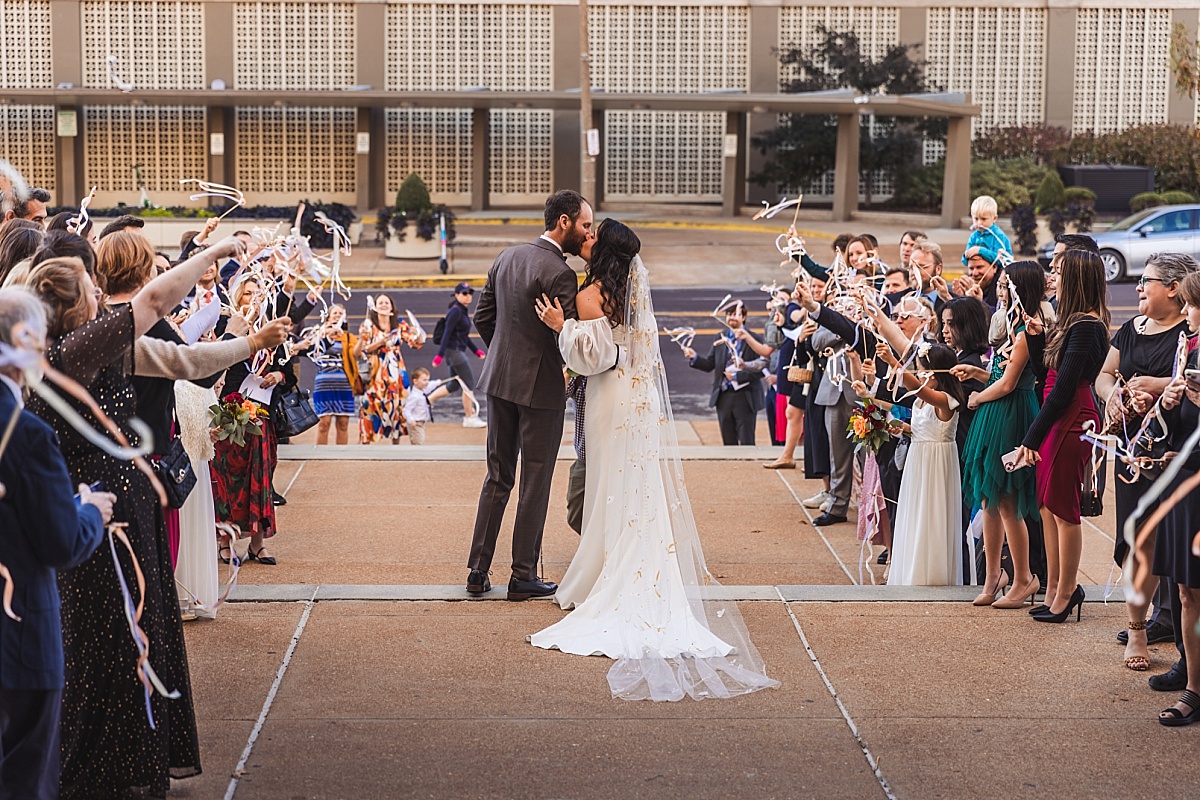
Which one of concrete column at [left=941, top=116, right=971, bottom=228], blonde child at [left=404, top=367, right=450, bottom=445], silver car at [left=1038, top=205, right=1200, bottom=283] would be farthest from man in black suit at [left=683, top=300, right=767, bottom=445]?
concrete column at [left=941, top=116, right=971, bottom=228]

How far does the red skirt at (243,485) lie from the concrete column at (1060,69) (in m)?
36.4

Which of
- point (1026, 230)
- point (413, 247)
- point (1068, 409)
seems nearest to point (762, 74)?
point (1026, 230)

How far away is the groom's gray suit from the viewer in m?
7.20

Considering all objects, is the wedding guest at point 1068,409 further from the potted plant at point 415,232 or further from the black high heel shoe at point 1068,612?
the potted plant at point 415,232

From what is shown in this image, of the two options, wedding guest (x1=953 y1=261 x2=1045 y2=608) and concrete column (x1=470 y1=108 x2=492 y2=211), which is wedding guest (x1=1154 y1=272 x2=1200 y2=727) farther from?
concrete column (x1=470 y1=108 x2=492 y2=211)

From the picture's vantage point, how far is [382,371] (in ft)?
40.4

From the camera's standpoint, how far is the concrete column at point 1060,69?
1592 inches

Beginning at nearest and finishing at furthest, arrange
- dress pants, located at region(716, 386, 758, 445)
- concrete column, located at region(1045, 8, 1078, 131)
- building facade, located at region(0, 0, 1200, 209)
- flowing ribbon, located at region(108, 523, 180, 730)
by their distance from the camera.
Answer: flowing ribbon, located at region(108, 523, 180, 730) < dress pants, located at region(716, 386, 758, 445) < building facade, located at region(0, 0, 1200, 209) < concrete column, located at region(1045, 8, 1078, 131)

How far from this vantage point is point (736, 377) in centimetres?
1169

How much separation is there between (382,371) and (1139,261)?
18184mm

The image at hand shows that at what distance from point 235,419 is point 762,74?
34.0 metres

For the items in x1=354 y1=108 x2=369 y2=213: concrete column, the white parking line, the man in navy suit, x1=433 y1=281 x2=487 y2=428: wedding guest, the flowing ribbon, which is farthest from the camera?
x1=354 y1=108 x2=369 y2=213: concrete column

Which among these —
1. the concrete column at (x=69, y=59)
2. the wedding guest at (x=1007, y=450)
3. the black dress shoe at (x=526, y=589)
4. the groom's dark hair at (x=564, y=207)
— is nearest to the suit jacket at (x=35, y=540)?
the black dress shoe at (x=526, y=589)

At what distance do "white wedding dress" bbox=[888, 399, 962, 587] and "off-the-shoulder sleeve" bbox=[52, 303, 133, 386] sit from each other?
459cm
